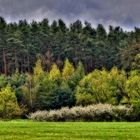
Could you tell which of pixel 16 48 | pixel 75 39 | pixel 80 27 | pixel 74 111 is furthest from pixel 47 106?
pixel 80 27

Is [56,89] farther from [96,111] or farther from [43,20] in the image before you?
[43,20]

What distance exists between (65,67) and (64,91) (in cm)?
2012

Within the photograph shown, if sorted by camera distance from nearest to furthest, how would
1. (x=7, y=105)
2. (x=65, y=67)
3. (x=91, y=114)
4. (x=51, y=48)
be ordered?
(x=91, y=114) < (x=7, y=105) < (x=65, y=67) < (x=51, y=48)

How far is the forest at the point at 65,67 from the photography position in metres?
73.3

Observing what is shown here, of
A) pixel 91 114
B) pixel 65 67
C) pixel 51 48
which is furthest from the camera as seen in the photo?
pixel 51 48

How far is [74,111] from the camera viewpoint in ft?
184

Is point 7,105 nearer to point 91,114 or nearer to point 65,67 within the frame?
point 91,114

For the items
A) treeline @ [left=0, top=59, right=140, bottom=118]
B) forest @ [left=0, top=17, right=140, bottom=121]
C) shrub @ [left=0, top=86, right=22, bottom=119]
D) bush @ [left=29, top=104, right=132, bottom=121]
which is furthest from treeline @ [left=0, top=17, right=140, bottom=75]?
bush @ [left=29, top=104, right=132, bottom=121]

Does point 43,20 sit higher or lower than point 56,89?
higher

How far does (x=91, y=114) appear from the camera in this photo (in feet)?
183

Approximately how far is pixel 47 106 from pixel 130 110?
2629 cm

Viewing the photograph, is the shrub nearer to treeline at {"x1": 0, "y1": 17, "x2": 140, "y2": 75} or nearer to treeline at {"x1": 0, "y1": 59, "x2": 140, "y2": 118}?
treeline at {"x1": 0, "y1": 59, "x2": 140, "y2": 118}

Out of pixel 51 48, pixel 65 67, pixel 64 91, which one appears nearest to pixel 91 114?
pixel 64 91

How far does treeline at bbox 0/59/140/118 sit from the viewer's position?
72.6 meters
